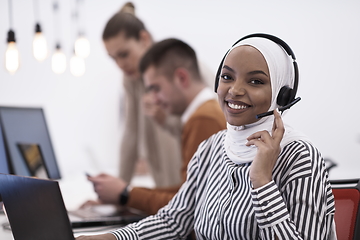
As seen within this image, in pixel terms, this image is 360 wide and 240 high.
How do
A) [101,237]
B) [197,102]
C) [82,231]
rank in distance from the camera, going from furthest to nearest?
[197,102]
[82,231]
[101,237]

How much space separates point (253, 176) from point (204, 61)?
3.32 m

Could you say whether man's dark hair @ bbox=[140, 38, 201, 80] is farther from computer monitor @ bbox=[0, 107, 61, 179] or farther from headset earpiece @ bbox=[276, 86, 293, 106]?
headset earpiece @ bbox=[276, 86, 293, 106]

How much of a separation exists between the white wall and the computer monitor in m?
1.74

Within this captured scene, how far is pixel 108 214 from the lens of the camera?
5.89 ft

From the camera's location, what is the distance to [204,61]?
419 cm

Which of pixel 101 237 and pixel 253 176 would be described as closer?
pixel 253 176

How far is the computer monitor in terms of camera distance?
1785mm

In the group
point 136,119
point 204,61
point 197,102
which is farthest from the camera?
point 204,61

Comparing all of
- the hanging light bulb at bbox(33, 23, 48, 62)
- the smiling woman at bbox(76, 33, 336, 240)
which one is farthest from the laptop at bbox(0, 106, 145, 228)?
the hanging light bulb at bbox(33, 23, 48, 62)

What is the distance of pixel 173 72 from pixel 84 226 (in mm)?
868

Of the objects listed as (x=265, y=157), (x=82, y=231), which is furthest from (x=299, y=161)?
(x=82, y=231)

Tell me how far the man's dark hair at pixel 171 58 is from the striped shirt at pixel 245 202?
0.92m

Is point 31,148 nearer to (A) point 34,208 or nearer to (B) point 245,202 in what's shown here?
(A) point 34,208

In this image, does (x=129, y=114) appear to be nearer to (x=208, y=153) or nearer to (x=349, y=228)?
(x=208, y=153)
